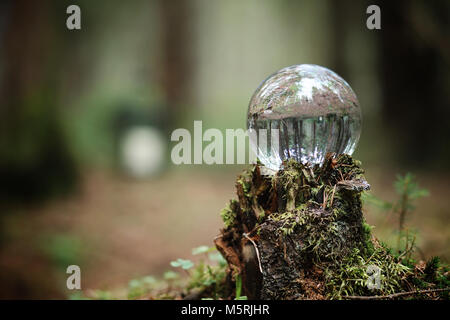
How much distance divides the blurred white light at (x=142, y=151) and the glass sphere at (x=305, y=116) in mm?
9207

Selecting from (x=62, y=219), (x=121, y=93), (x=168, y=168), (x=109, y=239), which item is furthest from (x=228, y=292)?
(x=121, y=93)

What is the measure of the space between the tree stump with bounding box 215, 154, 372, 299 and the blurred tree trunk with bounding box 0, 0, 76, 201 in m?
6.54

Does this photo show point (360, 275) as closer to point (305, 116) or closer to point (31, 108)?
point (305, 116)

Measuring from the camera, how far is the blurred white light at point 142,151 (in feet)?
37.4

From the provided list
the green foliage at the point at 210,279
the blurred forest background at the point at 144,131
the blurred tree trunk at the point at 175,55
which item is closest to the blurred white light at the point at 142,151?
the blurred forest background at the point at 144,131

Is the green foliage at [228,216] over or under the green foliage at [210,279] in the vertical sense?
over

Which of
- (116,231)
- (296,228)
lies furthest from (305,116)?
(116,231)

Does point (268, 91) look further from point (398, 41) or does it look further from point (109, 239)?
point (398, 41)

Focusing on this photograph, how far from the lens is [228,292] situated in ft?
9.07

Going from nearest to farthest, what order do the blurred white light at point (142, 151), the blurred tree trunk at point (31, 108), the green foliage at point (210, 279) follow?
the green foliage at point (210, 279) → the blurred tree trunk at point (31, 108) → the blurred white light at point (142, 151)

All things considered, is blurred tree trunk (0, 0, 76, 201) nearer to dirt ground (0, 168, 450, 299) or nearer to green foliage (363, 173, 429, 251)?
dirt ground (0, 168, 450, 299)

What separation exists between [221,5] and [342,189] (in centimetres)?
1689

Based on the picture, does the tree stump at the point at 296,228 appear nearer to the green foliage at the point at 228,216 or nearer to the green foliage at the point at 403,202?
the green foliage at the point at 228,216

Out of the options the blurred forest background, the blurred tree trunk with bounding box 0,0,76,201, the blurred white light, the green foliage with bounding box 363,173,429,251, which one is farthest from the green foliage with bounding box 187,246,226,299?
the blurred white light
